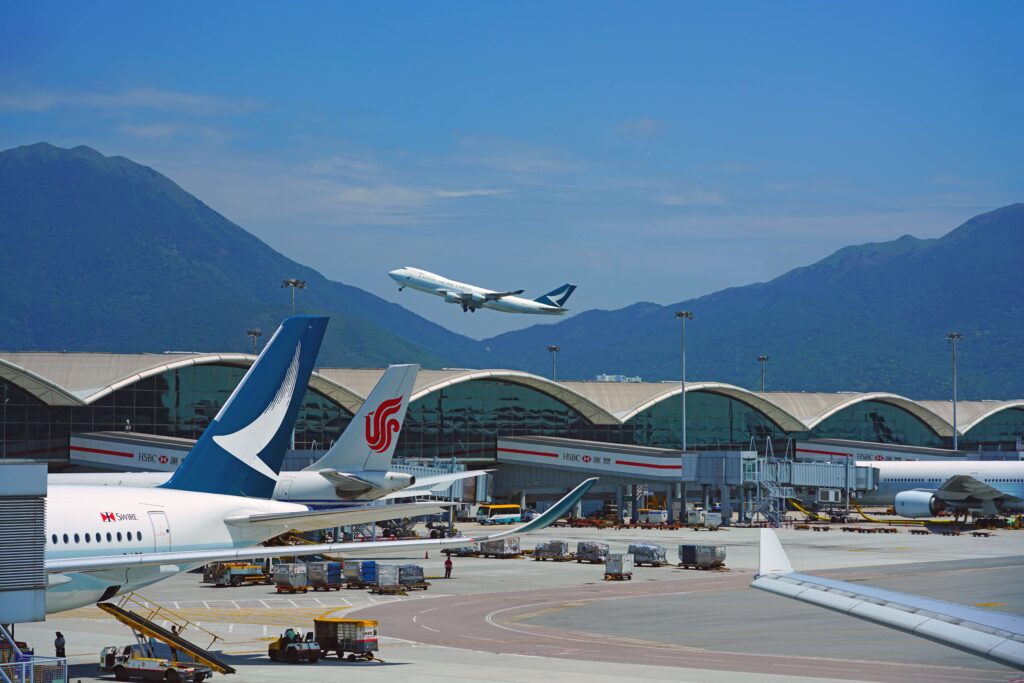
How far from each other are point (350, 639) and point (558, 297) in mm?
92288

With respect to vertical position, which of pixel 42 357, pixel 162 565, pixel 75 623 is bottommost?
pixel 75 623

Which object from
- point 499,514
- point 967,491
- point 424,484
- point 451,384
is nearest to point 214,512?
point 424,484

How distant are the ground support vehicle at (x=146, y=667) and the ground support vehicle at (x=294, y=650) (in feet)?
11.7

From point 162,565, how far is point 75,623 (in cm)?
1808

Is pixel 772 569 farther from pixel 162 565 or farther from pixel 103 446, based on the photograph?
pixel 103 446

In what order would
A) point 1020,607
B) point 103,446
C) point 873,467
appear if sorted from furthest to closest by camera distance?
point 873,467
point 103,446
point 1020,607

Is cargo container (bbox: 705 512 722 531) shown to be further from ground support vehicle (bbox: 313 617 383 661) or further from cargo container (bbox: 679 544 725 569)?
ground support vehicle (bbox: 313 617 383 661)

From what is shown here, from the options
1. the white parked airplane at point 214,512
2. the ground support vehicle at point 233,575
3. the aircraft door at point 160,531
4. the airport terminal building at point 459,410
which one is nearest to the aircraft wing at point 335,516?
the white parked airplane at point 214,512

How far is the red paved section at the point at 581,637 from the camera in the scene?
34.6 meters

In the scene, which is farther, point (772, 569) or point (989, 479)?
point (989, 479)

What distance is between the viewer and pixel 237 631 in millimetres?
44031

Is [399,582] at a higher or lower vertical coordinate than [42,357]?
lower

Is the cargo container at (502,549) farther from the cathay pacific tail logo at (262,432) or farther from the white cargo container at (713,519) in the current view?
the cathay pacific tail logo at (262,432)

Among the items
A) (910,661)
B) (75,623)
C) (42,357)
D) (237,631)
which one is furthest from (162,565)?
(42,357)
